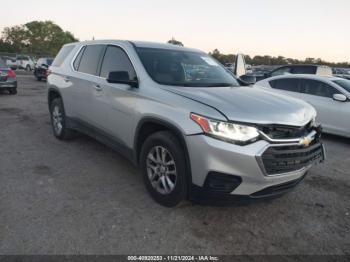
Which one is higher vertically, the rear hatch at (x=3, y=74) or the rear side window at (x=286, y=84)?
the rear side window at (x=286, y=84)

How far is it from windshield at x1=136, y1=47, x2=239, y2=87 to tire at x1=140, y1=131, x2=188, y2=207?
74 centimetres

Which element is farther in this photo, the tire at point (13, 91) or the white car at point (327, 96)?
the tire at point (13, 91)

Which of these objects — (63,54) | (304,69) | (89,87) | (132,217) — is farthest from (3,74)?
(304,69)

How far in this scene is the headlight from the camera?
2951 millimetres

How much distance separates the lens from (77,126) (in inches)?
213

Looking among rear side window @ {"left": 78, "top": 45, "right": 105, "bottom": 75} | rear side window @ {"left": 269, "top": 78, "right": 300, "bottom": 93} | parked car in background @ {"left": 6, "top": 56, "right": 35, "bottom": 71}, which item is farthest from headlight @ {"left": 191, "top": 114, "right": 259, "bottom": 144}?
parked car in background @ {"left": 6, "top": 56, "right": 35, "bottom": 71}

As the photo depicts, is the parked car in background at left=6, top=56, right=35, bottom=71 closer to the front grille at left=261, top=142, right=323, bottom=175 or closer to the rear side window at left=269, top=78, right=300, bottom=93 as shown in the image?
the rear side window at left=269, top=78, right=300, bottom=93

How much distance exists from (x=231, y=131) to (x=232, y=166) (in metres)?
0.31

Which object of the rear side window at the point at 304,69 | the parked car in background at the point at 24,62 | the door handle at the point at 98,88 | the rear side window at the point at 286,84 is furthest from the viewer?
the parked car in background at the point at 24,62

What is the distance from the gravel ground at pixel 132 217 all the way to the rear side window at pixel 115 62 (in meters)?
1.39

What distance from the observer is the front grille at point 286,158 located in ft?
9.78

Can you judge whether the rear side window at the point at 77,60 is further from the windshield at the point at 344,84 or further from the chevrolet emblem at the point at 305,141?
the windshield at the point at 344,84

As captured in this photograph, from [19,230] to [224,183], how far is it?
1.94m

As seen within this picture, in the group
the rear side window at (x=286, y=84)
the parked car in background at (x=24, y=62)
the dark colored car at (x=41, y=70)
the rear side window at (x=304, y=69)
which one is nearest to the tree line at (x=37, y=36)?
the parked car in background at (x=24, y=62)
